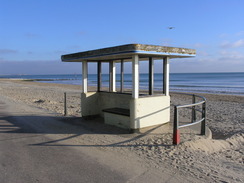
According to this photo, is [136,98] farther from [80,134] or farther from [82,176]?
[82,176]

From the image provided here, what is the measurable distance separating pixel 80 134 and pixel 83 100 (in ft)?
7.10

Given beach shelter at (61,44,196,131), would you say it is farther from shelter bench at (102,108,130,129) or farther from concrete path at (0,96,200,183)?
concrete path at (0,96,200,183)

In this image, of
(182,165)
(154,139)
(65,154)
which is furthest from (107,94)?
Answer: (182,165)

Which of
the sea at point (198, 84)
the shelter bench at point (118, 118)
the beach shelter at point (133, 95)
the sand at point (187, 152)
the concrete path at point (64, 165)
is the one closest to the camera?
the concrete path at point (64, 165)

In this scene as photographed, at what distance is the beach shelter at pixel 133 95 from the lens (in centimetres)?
625

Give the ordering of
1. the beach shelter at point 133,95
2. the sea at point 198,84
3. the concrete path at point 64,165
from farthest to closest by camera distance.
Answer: the sea at point 198,84, the beach shelter at point 133,95, the concrete path at point 64,165

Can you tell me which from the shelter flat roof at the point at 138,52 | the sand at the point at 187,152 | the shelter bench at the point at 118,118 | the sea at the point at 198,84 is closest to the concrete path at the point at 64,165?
the sand at the point at 187,152

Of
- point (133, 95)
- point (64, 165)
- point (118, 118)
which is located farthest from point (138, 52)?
point (64, 165)

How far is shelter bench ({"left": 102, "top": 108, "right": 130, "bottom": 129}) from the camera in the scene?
22.3 ft

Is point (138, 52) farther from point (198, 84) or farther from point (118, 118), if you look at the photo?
point (198, 84)

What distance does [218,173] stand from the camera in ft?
12.8

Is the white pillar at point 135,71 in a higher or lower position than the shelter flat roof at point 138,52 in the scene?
lower

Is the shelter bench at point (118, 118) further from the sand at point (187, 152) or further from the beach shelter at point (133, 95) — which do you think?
the sand at point (187, 152)

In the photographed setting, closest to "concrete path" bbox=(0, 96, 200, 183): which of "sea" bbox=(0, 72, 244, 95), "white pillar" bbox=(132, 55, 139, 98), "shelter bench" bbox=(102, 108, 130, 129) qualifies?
"shelter bench" bbox=(102, 108, 130, 129)
